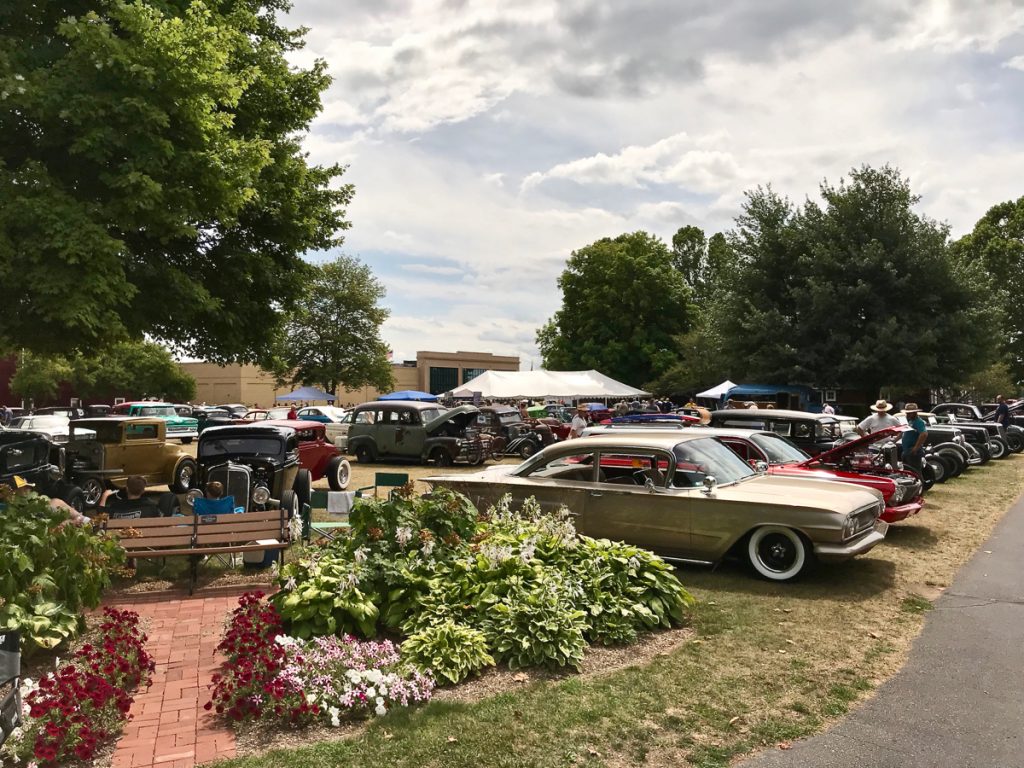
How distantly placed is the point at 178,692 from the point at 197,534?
9.18 ft

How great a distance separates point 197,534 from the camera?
7.37m

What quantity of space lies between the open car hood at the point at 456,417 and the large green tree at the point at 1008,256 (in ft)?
120

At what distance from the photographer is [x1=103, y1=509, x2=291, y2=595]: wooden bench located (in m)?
7.21

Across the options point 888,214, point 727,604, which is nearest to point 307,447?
point 727,604

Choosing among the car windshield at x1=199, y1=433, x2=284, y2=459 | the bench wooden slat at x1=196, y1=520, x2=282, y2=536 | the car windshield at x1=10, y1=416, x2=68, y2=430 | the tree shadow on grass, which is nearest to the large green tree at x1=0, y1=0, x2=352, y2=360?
the car windshield at x1=199, y1=433, x2=284, y2=459

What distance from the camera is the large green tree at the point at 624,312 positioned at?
50.4m

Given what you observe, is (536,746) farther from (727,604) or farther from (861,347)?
(861,347)

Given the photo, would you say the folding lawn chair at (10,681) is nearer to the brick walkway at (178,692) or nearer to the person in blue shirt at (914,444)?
the brick walkway at (178,692)

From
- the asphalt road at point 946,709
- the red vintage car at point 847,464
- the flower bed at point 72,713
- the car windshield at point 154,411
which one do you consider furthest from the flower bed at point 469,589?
the car windshield at point 154,411

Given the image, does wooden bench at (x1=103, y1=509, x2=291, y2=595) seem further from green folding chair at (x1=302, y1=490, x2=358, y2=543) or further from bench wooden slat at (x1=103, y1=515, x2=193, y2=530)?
green folding chair at (x1=302, y1=490, x2=358, y2=543)

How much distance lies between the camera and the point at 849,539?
7.29 m

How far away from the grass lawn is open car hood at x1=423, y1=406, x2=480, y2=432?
13.2m

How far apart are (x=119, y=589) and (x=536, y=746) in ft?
16.8

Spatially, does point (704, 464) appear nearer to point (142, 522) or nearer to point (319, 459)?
point (142, 522)
